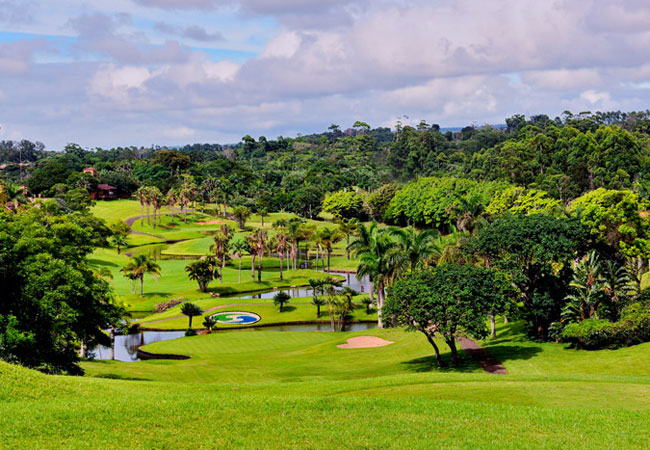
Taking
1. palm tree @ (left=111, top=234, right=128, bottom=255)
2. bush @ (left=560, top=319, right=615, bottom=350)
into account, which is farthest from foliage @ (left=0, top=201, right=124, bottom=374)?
palm tree @ (left=111, top=234, right=128, bottom=255)

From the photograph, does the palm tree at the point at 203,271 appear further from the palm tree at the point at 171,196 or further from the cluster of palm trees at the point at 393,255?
the palm tree at the point at 171,196

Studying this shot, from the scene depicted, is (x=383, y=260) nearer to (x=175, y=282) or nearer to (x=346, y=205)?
(x=175, y=282)

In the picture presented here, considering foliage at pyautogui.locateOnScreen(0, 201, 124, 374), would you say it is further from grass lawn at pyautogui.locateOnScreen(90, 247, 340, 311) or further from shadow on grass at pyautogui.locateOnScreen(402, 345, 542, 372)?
grass lawn at pyautogui.locateOnScreen(90, 247, 340, 311)

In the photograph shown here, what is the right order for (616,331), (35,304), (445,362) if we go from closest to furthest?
(35,304) < (616,331) < (445,362)

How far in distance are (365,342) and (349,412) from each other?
105ft

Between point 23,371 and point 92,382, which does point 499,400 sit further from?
point 23,371

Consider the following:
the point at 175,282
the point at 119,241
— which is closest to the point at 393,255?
the point at 175,282

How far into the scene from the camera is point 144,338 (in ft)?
238

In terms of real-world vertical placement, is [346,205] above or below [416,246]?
above

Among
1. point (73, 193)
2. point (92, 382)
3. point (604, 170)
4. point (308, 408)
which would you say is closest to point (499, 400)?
point (308, 408)

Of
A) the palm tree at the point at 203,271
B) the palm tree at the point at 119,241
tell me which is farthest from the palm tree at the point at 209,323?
the palm tree at the point at 119,241

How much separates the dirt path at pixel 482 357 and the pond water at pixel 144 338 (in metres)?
26.1

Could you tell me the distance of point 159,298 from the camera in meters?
93.5

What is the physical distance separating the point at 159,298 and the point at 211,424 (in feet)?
241
